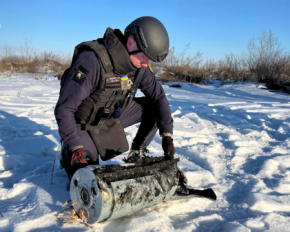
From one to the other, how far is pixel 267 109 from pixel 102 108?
417 centimetres

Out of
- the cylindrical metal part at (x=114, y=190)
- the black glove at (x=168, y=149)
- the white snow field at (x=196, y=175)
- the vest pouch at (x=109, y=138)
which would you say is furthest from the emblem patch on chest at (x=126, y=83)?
the white snow field at (x=196, y=175)

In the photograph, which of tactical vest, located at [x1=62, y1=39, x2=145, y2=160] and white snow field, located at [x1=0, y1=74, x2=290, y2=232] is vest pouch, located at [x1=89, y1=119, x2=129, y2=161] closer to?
tactical vest, located at [x1=62, y1=39, x2=145, y2=160]

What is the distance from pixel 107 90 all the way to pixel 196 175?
3.65 ft

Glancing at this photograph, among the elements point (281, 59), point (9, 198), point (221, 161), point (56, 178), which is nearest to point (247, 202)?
point (221, 161)

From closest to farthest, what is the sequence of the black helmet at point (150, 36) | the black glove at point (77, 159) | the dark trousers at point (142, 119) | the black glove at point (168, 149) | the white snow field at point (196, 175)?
the white snow field at point (196, 175) < the black glove at point (77, 159) < the black helmet at point (150, 36) < the black glove at point (168, 149) < the dark trousers at point (142, 119)

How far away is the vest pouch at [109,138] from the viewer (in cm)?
222

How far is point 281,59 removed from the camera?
11648 mm

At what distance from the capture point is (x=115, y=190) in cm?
142

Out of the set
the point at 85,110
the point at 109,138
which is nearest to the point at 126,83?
the point at 85,110

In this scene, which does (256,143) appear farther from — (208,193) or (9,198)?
(9,198)

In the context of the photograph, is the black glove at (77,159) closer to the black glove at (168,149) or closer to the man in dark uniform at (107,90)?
the man in dark uniform at (107,90)

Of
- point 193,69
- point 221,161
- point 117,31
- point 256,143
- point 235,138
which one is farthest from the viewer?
point 193,69

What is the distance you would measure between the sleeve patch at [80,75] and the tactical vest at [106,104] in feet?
0.47

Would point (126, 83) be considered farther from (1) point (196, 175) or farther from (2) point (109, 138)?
(1) point (196, 175)
